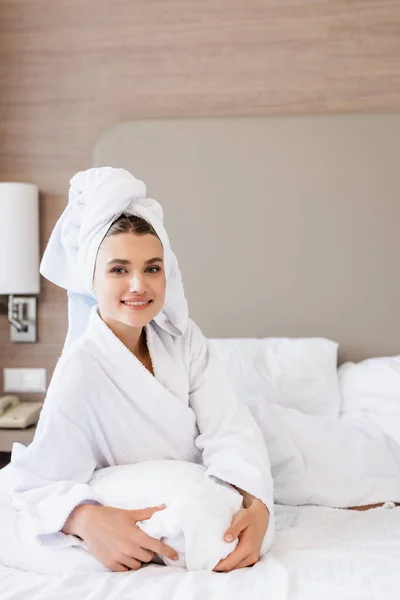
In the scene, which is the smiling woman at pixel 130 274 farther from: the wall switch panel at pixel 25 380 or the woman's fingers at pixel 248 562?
the wall switch panel at pixel 25 380

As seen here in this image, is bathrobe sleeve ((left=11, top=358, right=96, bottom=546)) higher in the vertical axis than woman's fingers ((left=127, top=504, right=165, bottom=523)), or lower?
higher

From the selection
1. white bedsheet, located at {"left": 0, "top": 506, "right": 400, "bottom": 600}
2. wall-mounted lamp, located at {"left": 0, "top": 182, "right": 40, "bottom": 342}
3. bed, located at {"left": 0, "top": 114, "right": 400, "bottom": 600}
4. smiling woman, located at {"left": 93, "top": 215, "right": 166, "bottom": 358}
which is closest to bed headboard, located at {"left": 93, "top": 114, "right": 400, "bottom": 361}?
bed, located at {"left": 0, "top": 114, "right": 400, "bottom": 600}

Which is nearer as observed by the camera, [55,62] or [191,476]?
[191,476]

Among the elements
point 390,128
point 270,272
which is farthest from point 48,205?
point 390,128

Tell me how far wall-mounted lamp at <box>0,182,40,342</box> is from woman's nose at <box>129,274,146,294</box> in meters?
1.16

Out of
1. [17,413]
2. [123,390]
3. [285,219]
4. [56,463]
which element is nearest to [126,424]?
[123,390]

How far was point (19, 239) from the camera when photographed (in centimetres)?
272

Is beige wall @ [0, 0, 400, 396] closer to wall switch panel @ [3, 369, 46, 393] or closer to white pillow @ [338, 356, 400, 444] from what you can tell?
wall switch panel @ [3, 369, 46, 393]

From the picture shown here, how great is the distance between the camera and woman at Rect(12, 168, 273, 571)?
152cm

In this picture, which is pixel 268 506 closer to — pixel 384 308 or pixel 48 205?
pixel 384 308

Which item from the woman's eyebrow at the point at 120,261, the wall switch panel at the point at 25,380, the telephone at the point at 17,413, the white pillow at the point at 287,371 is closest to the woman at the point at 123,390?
the woman's eyebrow at the point at 120,261

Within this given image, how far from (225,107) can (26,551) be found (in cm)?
179

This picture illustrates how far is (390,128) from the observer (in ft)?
8.51

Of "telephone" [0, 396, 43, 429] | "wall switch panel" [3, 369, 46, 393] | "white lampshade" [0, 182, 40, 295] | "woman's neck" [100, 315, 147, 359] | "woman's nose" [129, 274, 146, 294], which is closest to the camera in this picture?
"woman's nose" [129, 274, 146, 294]
